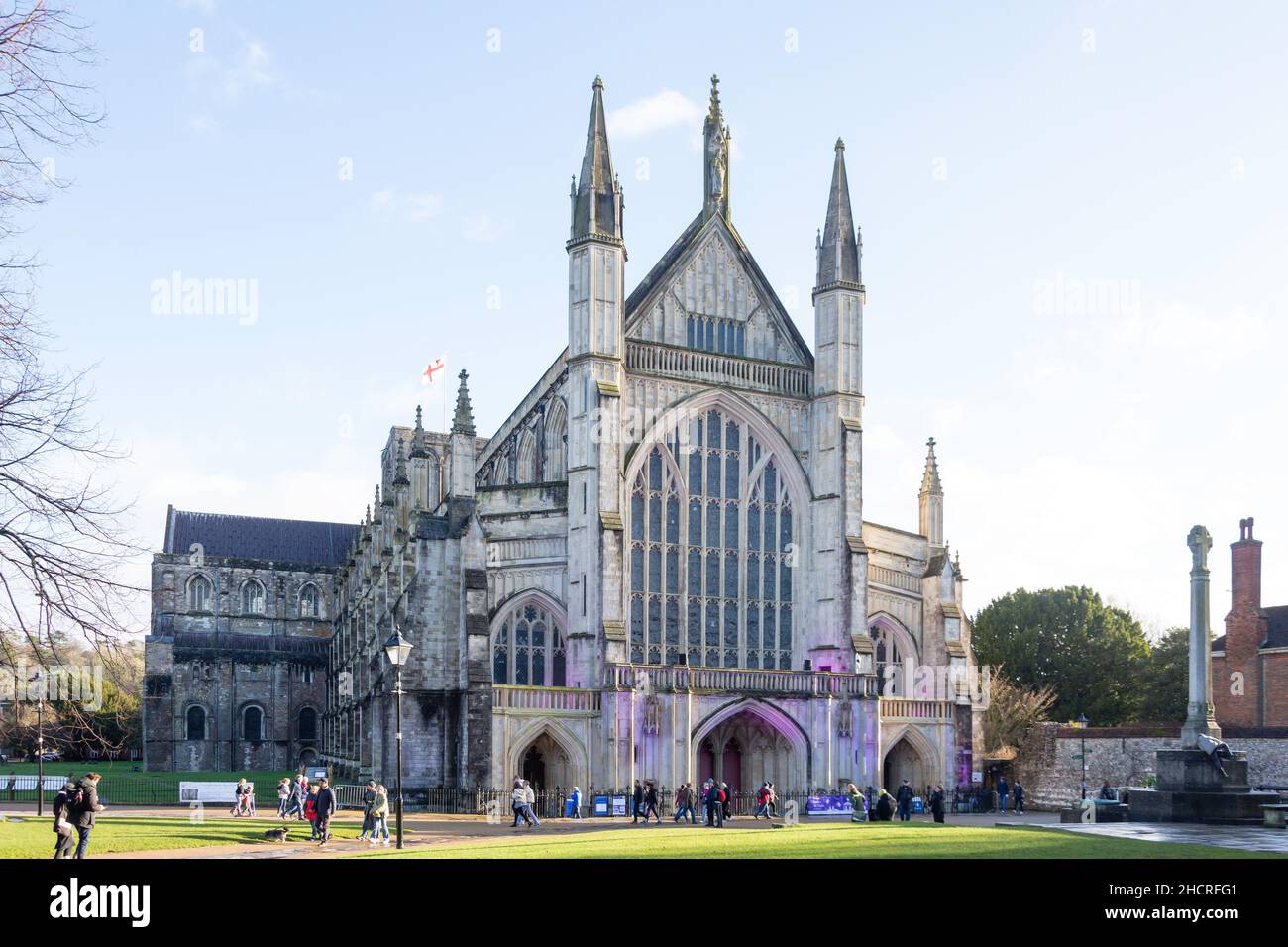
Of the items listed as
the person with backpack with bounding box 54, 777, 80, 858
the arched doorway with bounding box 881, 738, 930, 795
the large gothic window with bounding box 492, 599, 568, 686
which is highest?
the large gothic window with bounding box 492, 599, 568, 686

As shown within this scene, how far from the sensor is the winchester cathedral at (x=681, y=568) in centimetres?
4619

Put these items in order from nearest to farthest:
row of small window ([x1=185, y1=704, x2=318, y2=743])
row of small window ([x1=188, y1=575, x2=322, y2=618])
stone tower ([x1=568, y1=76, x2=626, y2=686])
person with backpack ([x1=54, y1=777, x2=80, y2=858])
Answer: person with backpack ([x1=54, y1=777, x2=80, y2=858]) → stone tower ([x1=568, y1=76, x2=626, y2=686]) → row of small window ([x1=185, y1=704, x2=318, y2=743]) → row of small window ([x1=188, y1=575, x2=322, y2=618])

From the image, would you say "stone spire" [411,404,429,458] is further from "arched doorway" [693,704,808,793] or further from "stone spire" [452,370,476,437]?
"arched doorway" [693,704,808,793]

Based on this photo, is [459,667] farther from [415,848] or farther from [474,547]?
[415,848]

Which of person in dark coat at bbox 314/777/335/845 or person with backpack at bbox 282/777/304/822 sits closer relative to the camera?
person in dark coat at bbox 314/777/335/845

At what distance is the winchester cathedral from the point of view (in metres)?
46.2

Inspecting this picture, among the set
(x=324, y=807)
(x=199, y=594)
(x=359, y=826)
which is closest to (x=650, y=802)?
(x=359, y=826)

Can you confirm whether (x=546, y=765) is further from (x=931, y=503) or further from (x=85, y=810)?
(x=85, y=810)

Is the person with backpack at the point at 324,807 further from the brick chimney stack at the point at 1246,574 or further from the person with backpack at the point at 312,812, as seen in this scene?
the brick chimney stack at the point at 1246,574

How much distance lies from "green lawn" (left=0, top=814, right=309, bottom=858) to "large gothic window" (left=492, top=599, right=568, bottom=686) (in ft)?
39.0

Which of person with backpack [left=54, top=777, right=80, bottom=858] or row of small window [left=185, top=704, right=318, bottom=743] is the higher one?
person with backpack [left=54, top=777, right=80, bottom=858]

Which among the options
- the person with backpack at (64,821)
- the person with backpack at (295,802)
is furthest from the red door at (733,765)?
the person with backpack at (64,821)

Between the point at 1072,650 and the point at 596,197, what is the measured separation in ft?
131

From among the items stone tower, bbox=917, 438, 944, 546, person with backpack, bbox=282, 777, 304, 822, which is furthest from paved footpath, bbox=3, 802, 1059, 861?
stone tower, bbox=917, 438, 944, 546
